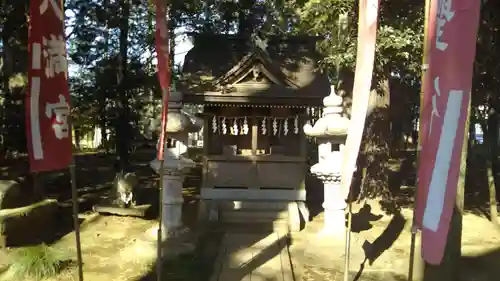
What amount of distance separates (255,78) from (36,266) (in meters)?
6.77

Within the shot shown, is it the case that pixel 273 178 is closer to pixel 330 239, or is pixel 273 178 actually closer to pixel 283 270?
pixel 330 239

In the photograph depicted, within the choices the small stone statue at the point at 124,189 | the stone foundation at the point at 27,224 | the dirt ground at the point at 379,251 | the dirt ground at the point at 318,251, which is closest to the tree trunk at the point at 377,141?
the dirt ground at the point at 318,251

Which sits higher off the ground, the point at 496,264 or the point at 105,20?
the point at 105,20

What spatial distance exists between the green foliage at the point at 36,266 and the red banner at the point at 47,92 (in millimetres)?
3233

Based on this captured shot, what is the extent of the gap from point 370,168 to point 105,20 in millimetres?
10964

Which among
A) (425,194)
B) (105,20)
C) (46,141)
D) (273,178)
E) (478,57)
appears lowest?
(273,178)

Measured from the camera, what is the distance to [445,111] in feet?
13.7

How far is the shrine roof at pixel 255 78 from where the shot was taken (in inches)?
448

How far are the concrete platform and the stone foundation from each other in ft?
13.0

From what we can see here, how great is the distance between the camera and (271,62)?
11.9 meters

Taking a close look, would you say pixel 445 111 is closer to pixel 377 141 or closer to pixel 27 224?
pixel 377 141

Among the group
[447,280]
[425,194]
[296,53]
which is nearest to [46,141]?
[425,194]

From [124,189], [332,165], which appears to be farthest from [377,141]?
[124,189]

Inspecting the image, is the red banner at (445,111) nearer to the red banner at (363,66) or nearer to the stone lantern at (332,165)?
the red banner at (363,66)
